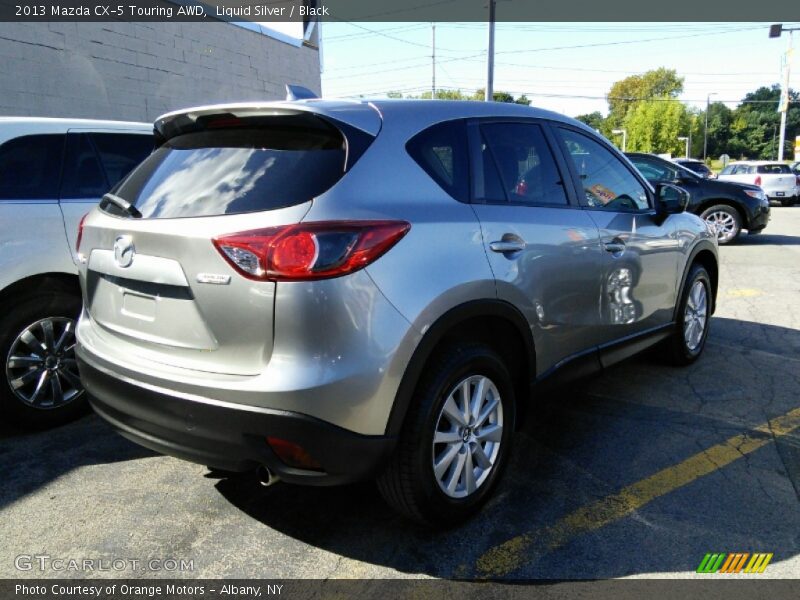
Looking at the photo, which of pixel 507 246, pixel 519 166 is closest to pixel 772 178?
pixel 519 166

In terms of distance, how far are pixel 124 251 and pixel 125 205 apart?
291mm

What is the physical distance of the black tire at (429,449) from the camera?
8.20 ft

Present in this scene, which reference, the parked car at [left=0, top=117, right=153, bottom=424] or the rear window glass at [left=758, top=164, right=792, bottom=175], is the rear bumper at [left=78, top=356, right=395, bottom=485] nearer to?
the parked car at [left=0, top=117, right=153, bottom=424]

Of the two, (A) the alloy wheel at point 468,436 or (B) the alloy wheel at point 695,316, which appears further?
(B) the alloy wheel at point 695,316

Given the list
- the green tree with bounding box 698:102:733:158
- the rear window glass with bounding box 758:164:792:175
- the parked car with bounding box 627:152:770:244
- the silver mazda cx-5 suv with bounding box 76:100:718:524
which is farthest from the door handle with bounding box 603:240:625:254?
the green tree with bounding box 698:102:733:158

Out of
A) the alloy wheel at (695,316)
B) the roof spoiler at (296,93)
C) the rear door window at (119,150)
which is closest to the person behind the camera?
the roof spoiler at (296,93)

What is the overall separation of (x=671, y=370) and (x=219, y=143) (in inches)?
150

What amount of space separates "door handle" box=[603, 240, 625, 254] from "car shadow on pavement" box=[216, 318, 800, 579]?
797mm

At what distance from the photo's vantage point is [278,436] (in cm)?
224

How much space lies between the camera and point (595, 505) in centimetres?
301

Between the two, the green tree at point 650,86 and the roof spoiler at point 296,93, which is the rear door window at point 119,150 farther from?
the green tree at point 650,86

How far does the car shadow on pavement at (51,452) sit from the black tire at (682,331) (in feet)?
12.0

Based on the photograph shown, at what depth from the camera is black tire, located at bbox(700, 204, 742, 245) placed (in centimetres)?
1196

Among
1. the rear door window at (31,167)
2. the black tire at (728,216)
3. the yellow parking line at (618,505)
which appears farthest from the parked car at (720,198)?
the rear door window at (31,167)
